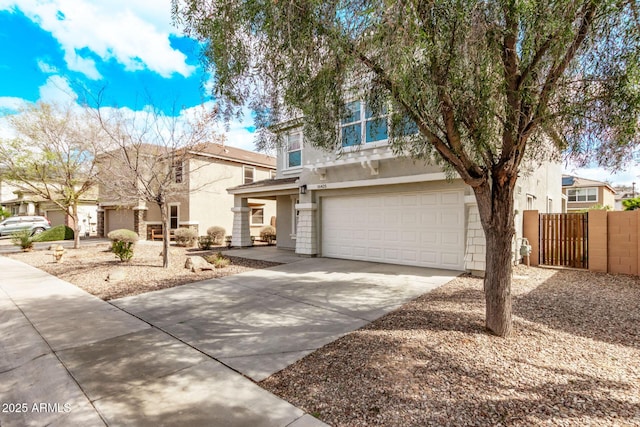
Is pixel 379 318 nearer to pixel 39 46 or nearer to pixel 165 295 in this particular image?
pixel 165 295

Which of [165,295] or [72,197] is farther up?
[72,197]

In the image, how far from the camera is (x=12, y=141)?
47.4 feet

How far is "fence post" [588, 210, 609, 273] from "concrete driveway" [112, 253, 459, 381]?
14.4 ft

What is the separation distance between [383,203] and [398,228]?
1.06 metres

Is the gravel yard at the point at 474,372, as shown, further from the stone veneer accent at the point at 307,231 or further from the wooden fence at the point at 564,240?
the stone veneer accent at the point at 307,231

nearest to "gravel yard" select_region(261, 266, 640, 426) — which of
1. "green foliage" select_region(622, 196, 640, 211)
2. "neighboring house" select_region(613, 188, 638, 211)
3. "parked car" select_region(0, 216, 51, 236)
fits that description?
"green foliage" select_region(622, 196, 640, 211)

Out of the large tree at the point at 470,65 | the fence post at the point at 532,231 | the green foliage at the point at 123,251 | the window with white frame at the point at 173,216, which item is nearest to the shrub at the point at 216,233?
the window with white frame at the point at 173,216

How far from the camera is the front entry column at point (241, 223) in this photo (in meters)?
15.7

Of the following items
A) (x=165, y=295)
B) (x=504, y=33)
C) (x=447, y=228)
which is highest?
(x=504, y=33)

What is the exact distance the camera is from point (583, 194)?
3369 centimetres

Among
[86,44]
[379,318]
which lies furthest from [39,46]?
[379,318]

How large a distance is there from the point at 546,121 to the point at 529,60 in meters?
0.84

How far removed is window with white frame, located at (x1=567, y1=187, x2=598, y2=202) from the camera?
3300 cm

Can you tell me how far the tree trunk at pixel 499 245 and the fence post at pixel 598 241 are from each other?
23.0ft
